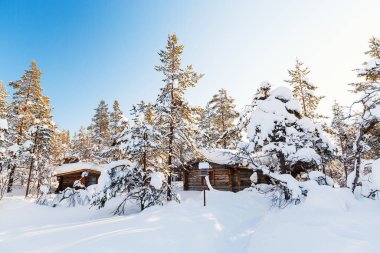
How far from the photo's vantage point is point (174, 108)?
56.1ft

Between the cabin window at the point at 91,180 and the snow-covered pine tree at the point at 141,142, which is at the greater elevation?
the snow-covered pine tree at the point at 141,142

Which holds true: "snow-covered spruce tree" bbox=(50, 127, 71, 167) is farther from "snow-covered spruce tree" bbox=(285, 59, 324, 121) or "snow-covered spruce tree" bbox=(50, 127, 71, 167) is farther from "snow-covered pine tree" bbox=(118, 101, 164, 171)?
"snow-covered spruce tree" bbox=(285, 59, 324, 121)

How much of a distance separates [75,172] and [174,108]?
18761 mm

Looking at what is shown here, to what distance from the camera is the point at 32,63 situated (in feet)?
88.1

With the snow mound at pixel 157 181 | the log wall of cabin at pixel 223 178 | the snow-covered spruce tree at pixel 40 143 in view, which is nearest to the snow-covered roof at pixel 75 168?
the snow-covered spruce tree at pixel 40 143

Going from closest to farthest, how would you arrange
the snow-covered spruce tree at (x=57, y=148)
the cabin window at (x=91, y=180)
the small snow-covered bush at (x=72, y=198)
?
the small snow-covered bush at (x=72, y=198)
the cabin window at (x=91, y=180)
the snow-covered spruce tree at (x=57, y=148)

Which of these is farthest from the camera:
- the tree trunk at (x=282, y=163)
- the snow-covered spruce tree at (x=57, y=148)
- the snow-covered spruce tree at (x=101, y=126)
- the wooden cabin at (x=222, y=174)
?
the snow-covered spruce tree at (x=101, y=126)

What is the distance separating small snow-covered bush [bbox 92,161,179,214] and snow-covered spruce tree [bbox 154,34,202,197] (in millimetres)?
3026

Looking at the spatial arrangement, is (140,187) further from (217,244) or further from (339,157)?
(339,157)

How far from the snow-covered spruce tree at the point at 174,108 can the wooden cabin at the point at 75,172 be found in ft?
52.0

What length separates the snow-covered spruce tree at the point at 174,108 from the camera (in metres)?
16.5

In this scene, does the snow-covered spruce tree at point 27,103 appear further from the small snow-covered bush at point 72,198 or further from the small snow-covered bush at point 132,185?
the small snow-covered bush at point 132,185

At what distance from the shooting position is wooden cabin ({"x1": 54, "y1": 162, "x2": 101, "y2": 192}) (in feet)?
92.0

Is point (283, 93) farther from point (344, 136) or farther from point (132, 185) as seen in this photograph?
point (132, 185)
